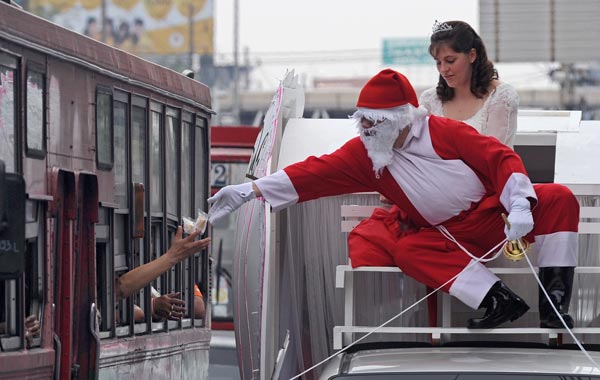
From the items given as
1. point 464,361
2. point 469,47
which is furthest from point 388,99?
point 464,361

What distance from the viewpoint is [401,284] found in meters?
6.71

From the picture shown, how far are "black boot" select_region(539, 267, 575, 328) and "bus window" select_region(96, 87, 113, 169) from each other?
216cm

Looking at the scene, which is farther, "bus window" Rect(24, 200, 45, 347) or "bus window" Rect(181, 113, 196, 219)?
"bus window" Rect(181, 113, 196, 219)

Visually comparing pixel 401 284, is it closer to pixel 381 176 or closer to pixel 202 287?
pixel 381 176

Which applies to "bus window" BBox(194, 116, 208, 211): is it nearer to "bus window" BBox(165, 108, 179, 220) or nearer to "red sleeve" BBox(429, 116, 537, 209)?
"bus window" BBox(165, 108, 179, 220)

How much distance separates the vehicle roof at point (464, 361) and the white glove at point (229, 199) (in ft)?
2.76

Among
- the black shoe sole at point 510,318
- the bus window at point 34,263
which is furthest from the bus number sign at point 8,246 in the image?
the black shoe sole at point 510,318

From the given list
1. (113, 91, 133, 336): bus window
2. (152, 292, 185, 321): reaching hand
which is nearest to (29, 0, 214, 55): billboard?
(152, 292, 185, 321): reaching hand

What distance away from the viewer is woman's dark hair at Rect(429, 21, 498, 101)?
6.75m

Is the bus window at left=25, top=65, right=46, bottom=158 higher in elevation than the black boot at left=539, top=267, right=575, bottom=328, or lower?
higher

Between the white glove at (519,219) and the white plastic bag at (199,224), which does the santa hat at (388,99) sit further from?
the white plastic bag at (199,224)

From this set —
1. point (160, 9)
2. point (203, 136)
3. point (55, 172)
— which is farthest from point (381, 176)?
point (160, 9)

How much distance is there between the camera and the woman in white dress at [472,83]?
6.76 meters

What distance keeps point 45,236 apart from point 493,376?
1950 millimetres
